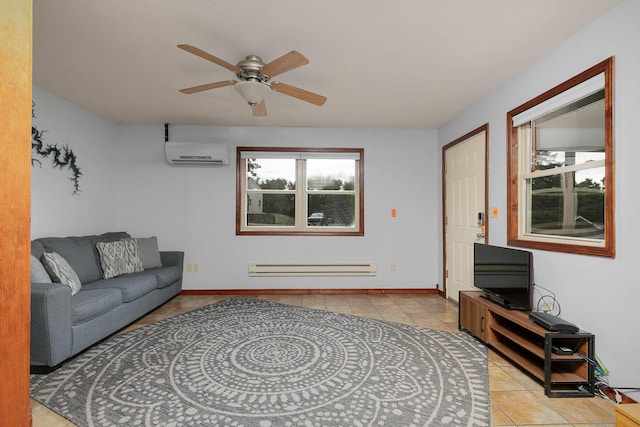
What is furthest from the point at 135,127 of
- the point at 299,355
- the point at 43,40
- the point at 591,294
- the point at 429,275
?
the point at 591,294

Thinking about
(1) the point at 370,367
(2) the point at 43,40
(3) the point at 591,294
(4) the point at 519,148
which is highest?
(2) the point at 43,40

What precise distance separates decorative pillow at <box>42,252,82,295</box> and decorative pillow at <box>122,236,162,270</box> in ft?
3.94

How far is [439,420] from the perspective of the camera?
1.81 m

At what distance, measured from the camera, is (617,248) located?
2.02 metres

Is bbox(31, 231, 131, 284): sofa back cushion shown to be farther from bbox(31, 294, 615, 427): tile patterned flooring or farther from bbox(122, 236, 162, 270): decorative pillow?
bbox(31, 294, 615, 427): tile patterned flooring

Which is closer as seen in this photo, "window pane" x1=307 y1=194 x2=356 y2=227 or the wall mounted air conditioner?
the wall mounted air conditioner

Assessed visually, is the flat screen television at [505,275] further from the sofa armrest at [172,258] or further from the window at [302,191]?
the sofa armrest at [172,258]

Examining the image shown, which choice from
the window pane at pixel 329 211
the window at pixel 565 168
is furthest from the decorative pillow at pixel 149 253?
the window at pixel 565 168

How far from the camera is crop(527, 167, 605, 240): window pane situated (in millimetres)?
2266

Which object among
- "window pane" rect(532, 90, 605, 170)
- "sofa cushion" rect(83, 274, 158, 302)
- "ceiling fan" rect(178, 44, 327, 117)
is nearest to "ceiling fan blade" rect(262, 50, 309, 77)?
"ceiling fan" rect(178, 44, 327, 117)

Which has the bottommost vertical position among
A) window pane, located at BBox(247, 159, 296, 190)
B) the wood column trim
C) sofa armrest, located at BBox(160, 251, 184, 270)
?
sofa armrest, located at BBox(160, 251, 184, 270)

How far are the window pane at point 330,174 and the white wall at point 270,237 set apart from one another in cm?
27

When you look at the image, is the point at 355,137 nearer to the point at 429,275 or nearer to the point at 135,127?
the point at 429,275

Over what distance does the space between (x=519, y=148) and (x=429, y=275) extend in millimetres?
2462
